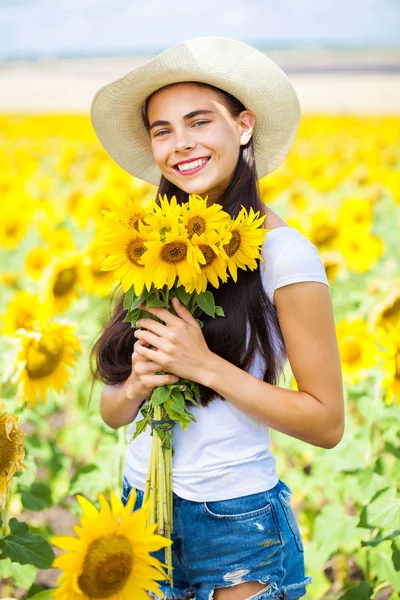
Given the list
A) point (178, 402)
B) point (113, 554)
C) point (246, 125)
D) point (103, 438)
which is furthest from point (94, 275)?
point (113, 554)

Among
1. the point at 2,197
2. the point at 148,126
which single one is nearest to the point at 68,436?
the point at 148,126

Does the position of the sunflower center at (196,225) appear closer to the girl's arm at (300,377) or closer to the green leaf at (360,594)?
the girl's arm at (300,377)

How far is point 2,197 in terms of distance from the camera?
573 centimetres

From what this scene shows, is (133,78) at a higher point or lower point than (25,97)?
lower

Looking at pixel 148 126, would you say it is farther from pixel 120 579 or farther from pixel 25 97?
pixel 25 97

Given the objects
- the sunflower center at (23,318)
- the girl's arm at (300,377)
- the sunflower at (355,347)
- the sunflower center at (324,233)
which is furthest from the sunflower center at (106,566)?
the sunflower center at (324,233)

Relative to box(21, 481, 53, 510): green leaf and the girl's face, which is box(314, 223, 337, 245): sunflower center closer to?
box(21, 481, 53, 510): green leaf

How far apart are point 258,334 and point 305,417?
219 mm

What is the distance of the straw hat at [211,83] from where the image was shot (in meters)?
1.79

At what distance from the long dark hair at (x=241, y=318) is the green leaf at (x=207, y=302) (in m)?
0.10

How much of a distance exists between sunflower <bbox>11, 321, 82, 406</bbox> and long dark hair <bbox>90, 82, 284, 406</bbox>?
539mm

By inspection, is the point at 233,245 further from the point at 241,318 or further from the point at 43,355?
the point at 43,355

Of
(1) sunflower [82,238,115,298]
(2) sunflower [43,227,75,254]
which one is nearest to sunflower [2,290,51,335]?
(1) sunflower [82,238,115,298]

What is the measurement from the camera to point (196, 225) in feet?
5.00
